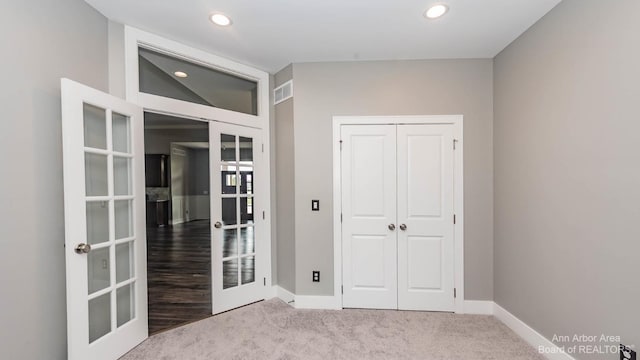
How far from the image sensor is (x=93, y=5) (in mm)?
1994

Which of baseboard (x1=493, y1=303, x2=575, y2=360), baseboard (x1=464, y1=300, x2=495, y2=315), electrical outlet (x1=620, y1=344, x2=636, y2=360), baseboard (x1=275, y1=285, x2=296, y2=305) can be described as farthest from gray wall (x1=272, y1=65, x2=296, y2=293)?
electrical outlet (x1=620, y1=344, x2=636, y2=360)

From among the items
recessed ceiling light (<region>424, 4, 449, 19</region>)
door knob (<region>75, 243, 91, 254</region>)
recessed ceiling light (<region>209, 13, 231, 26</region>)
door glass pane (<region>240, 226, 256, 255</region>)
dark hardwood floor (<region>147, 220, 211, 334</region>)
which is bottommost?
dark hardwood floor (<region>147, 220, 211, 334</region>)

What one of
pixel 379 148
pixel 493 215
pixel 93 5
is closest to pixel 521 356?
pixel 493 215

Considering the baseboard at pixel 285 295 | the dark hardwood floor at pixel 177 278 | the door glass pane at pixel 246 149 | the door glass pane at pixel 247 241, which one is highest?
the door glass pane at pixel 246 149

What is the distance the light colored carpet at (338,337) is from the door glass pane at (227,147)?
1.66m

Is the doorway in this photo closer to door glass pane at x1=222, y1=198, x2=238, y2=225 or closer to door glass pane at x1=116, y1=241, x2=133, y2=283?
door glass pane at x1=116, y1=241, x2=133, y2=283

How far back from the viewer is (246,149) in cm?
302

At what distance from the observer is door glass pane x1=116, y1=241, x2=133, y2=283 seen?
2090 mm

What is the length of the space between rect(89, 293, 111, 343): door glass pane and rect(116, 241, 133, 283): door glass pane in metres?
0.16

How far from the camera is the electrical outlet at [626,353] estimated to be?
1450mm

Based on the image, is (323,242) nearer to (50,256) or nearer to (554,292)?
(554,292)

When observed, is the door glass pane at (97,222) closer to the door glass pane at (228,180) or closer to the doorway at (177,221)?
the door glass pane at (228,180)

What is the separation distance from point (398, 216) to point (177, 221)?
7.32m

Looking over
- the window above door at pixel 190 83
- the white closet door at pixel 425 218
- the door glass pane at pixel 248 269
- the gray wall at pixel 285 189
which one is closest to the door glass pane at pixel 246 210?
the gray wall at pixel 285 189
